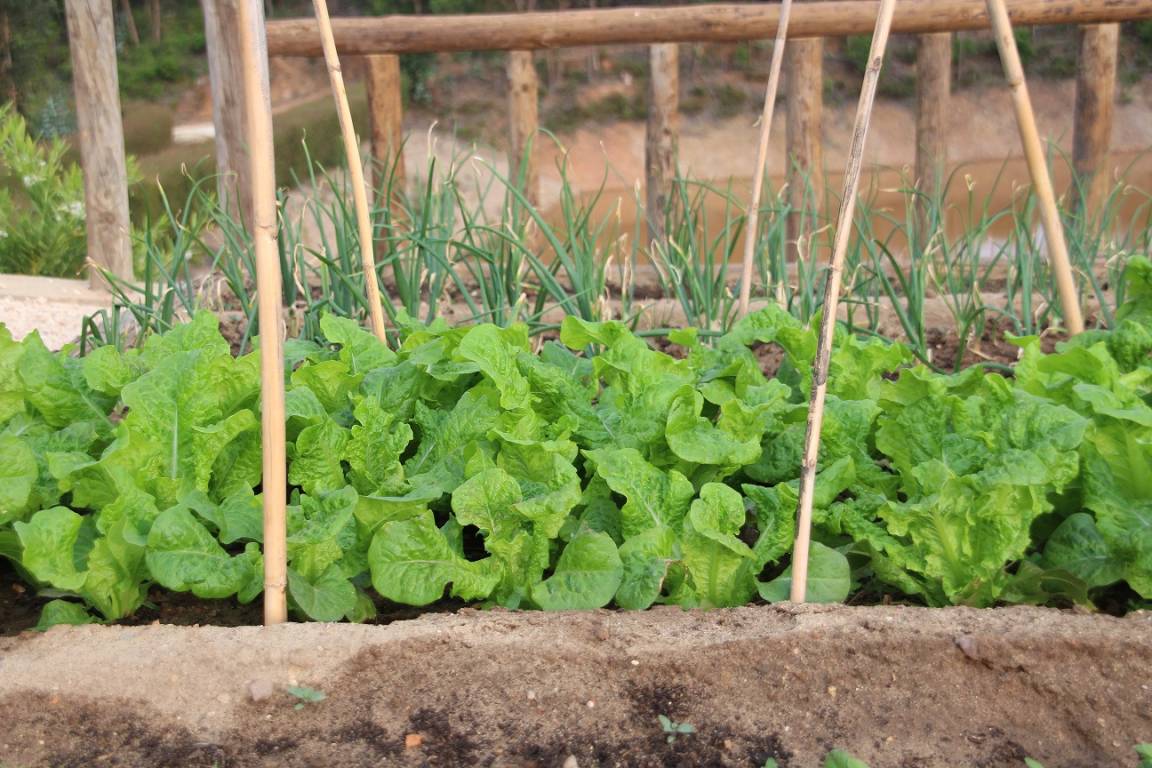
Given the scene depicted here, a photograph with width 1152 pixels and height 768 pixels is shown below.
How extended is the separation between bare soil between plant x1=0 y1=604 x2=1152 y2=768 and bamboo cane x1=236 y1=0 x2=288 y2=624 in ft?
0.30

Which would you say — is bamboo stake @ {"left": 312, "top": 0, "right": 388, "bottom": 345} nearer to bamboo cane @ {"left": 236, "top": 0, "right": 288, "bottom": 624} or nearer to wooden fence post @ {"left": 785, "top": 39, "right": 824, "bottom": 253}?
bamboo cane @ {"left": 236, "top": 0, "right": 288, "bottom": 624}

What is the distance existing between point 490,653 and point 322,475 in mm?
406

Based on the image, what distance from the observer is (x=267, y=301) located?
131 centimetres

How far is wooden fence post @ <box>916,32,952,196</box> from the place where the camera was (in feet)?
16.9

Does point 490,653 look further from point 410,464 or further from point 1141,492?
point 1141,492

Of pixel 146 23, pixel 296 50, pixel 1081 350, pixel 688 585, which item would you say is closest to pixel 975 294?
pixel 1081 350

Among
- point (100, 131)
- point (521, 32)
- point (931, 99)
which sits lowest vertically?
point (100, 131)

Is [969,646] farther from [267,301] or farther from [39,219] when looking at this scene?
[39,219]

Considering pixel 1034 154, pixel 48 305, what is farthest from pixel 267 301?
pixel 48 305

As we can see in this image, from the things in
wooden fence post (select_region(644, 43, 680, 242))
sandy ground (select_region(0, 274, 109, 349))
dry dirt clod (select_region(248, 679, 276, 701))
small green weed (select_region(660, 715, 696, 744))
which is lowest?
small green weed (select_region(660, 715, 696, 744))

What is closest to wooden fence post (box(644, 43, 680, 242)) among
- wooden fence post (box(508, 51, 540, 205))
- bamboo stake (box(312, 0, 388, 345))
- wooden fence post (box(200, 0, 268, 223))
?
wooden fence post (box(508, 51, 540, 205))

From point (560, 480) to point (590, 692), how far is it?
30cm

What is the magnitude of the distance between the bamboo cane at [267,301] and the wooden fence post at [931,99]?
433 cm

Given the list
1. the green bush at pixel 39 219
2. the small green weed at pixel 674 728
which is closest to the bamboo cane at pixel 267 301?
the small green weed at pixel 674 728
